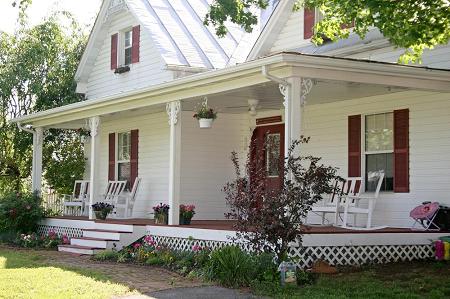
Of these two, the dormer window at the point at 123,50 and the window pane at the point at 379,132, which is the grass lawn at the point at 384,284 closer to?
the window pane at the point at 379,132

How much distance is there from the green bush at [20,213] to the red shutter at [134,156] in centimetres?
241

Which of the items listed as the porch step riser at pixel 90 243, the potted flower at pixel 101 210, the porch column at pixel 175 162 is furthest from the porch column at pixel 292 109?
the potted flower at pixel 101 210

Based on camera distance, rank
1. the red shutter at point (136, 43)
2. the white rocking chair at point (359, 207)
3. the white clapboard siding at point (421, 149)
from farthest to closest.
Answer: the red shutter at point (136, 43) → the white clapboard siding at point (421, 149) → the white rocking chair at point (359, 207)

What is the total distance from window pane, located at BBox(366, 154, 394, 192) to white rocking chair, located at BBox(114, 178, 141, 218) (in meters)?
5.96

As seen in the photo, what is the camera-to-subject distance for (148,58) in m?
18.4

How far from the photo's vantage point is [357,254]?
11109 millimetres

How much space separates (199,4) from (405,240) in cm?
1128

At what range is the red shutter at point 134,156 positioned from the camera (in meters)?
18.5

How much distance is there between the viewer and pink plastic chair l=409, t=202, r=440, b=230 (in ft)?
38.3

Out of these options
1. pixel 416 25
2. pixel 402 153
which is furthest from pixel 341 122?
pixel 416 25

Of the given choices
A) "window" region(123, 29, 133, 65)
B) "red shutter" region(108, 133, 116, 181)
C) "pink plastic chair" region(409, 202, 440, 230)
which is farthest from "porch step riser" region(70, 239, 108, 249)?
"window" region(123, 29, 133, 65)

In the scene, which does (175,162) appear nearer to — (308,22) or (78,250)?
(78,250)

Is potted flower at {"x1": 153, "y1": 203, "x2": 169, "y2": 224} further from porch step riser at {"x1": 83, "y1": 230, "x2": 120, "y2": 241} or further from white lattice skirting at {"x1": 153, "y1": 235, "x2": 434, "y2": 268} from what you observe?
white lattice skirting at {"x1": 153, "y1": 235, "x2": 434, "y2": 268}

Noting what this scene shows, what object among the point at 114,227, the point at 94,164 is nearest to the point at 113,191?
the point at 94,164
